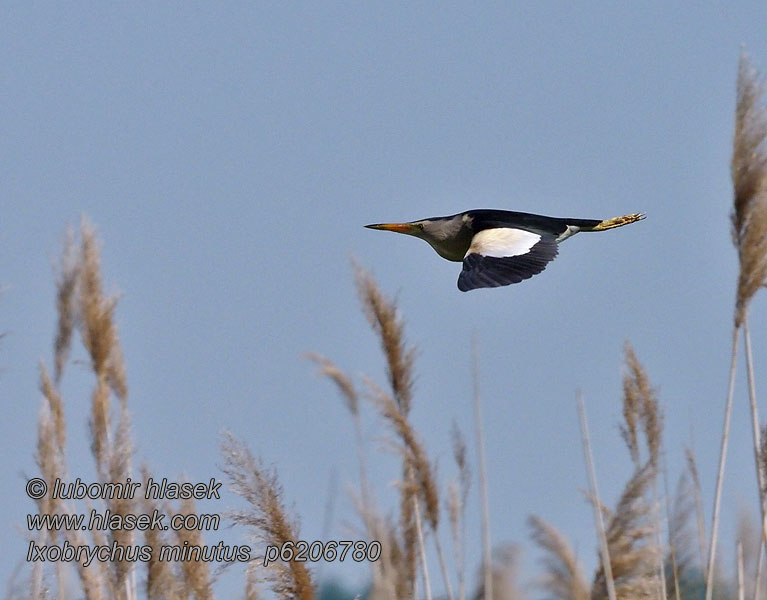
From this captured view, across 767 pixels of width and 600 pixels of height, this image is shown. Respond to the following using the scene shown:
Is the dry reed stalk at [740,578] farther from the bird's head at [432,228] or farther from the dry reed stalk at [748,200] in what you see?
the bird's head at [432,228]

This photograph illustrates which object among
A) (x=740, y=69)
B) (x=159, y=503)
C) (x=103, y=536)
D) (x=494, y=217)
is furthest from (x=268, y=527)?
(x=494, y=217)

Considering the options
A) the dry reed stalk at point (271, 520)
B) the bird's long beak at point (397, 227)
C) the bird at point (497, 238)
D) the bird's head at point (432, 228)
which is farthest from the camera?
the bird's long beak at point (397, 227)

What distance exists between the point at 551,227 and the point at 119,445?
12.8 ft

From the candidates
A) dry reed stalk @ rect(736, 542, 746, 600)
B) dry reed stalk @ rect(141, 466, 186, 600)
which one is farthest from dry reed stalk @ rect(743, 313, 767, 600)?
dry reed stalk @ rect(141, 466, 186, 600)

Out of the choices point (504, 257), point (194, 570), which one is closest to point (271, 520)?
point (194, 570)

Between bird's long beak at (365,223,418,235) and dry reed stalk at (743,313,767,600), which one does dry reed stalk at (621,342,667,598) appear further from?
bird's long beak at (365,223,418,235)

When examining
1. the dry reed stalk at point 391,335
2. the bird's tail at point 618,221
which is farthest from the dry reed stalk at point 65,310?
the bird's tail at point 618,221

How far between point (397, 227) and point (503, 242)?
63.2 inches

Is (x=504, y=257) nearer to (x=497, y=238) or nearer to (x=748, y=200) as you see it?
(x=497, y=238)

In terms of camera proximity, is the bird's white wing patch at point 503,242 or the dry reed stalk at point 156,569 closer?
the dry reed stalk at point 156,569

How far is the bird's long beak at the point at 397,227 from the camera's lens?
7.81 m

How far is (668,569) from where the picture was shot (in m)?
4.45

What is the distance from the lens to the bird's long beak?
781 centimetres

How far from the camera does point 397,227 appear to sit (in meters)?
7.95
